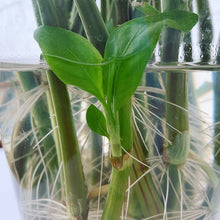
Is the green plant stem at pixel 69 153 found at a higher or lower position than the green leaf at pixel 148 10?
lower

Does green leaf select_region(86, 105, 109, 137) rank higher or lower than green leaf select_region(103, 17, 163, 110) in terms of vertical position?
lower

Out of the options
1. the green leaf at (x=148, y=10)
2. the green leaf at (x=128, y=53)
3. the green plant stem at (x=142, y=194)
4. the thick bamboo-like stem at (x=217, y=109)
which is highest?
the green leaf at (x=148, y=10)

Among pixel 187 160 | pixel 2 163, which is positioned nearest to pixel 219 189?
pixel 187 160

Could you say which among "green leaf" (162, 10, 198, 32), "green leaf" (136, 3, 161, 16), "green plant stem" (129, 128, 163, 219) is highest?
"green leaf" (136, 3, 161, 16)

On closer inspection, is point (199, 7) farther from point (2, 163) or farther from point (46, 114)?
point (2, 163)
